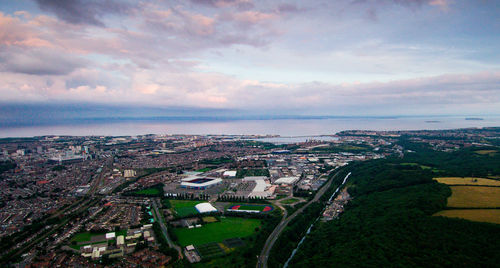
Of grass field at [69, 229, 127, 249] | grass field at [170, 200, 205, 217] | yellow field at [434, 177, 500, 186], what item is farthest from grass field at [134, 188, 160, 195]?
yellow field at [434, 177, 500, 186]

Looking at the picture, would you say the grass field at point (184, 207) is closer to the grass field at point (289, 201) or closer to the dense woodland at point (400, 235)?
the grass field at point (289, 201)

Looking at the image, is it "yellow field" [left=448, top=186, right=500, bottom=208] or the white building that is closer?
"yellow field" [left=448, top=186, right=500, bottom=208]

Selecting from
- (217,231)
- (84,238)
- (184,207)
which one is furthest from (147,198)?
(217,231)

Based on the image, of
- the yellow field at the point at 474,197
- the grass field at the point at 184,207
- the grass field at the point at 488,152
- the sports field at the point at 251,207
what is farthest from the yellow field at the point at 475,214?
the grass field at the point at 488,152

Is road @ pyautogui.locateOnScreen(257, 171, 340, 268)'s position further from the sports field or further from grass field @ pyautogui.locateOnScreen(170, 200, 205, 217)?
grass field @ pyautogui.locateOnScreen(170, 200, 205, 217)

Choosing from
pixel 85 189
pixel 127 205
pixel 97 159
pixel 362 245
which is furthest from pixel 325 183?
pixel 97 159

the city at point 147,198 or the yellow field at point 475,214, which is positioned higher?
the yellow field at point 475,214

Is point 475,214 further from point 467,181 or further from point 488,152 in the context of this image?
point 488,152
